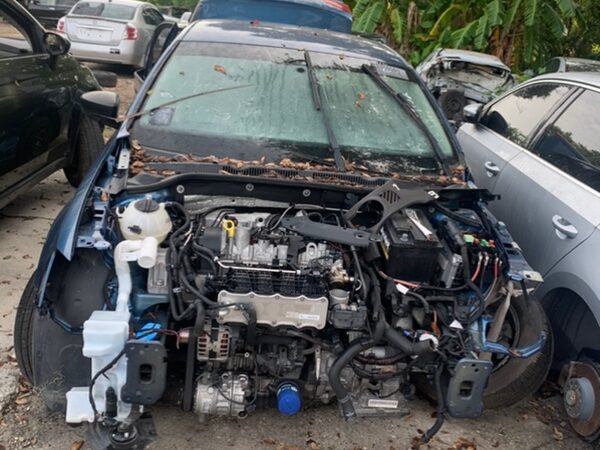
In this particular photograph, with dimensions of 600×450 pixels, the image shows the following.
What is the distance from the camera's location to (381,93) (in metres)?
3.82

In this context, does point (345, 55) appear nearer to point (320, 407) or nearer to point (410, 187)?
point (410, 187)

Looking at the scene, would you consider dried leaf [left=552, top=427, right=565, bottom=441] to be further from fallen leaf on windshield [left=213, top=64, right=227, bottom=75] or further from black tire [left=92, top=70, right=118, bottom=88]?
black tire [left=92, top=70, right=118, bottom=88]

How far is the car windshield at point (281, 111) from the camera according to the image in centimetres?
325

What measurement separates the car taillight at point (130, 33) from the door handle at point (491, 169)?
9.29 meters

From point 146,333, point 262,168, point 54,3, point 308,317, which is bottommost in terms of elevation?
point 54,3

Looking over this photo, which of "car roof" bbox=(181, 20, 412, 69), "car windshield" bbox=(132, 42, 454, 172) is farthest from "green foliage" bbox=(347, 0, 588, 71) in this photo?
"car windshield" bbox=(132, 42, 454, 172)

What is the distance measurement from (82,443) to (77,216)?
1.12 metres

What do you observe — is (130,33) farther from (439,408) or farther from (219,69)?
(439,408)

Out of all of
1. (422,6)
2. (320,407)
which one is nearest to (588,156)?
(320,407)

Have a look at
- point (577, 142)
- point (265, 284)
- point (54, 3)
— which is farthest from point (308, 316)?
point (54, 3)

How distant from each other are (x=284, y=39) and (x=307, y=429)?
104 inches

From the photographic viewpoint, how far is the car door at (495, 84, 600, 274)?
11.4 feet

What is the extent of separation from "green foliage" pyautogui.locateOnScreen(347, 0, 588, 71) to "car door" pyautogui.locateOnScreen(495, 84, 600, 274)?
235 inches

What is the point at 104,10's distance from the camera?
12016 mm
